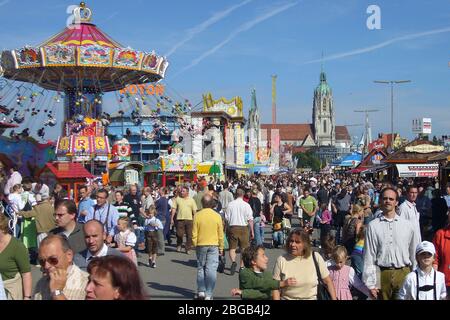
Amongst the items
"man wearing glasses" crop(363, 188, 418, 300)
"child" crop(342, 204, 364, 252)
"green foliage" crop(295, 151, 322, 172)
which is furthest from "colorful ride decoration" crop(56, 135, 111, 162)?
"green foliage" crop(295, 151, 322, 172)

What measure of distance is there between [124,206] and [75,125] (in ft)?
65.3

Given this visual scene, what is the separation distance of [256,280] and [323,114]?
188 m

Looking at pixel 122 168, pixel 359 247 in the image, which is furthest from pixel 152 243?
pixel 122 168

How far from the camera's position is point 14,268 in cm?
542

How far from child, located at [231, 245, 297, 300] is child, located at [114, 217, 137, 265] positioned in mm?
1900

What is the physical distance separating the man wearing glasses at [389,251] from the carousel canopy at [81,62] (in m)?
25.8

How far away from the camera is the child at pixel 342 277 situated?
20.0 ft

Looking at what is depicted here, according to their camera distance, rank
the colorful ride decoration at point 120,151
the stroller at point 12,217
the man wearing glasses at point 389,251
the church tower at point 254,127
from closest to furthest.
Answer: the man wearing glasses at point 389,251, the stroller at point 12,217, the colorful ride decoration at point 120,151, the church tower at point 254,127

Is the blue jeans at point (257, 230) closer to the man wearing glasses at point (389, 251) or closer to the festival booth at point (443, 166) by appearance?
the man wearing glasses at point (389, 251)

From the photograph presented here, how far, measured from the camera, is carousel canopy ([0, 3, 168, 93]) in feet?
97.8

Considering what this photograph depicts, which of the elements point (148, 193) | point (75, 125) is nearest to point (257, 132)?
point (75, 125)

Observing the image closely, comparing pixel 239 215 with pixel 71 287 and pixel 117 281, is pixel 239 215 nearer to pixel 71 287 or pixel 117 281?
pixel 71 287

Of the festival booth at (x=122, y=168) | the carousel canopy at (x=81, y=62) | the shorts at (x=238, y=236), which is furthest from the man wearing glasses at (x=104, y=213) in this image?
the festival booth at (x=122, y=168)
